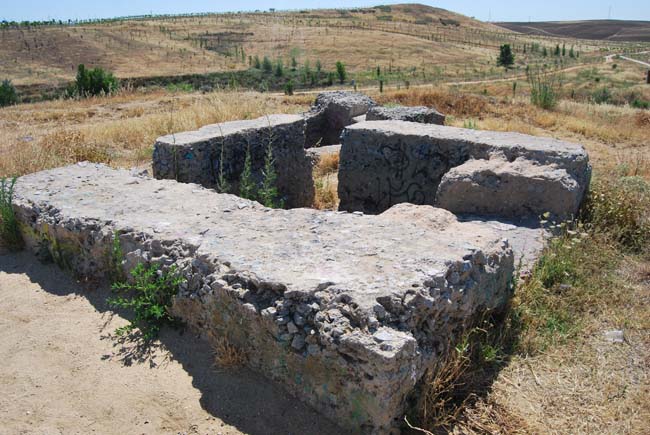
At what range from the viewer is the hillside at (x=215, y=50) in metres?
37.4

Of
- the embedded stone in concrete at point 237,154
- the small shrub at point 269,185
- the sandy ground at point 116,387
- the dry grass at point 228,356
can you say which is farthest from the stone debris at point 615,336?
the embedded stone in concrete at point 237,154

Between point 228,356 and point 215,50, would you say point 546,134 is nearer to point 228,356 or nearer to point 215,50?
point 228,356

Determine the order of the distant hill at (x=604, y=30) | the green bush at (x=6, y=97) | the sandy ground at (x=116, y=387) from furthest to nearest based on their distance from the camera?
1. the distant hill at (x=604, y=30)
2. the green bush at (x=6, y=97)
3. the sandy ground at (x=116, y=387)

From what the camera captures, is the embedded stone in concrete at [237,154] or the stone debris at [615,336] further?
the embedded stone in concrete at [237,154]

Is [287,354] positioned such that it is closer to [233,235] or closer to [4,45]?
[233,235]

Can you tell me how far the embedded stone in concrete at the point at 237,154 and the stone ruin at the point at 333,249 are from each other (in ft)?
0.08

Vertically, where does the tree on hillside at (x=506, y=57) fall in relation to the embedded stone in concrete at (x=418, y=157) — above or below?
above

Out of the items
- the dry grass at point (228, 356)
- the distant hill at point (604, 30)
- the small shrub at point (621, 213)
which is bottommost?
the dry grass at point (228, 356)

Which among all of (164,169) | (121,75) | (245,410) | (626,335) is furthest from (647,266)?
(121,75)

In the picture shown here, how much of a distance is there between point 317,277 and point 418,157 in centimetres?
339

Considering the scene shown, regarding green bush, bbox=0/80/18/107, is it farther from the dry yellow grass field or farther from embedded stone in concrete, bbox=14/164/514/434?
embedded stone in concrete, bbox=14/164/514/434

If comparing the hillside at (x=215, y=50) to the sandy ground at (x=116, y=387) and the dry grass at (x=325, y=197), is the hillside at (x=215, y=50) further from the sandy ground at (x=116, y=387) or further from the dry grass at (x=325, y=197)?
the sandy ground at (x=116, y=387)

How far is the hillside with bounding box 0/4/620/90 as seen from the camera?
37438 mm

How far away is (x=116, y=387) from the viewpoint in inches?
112
